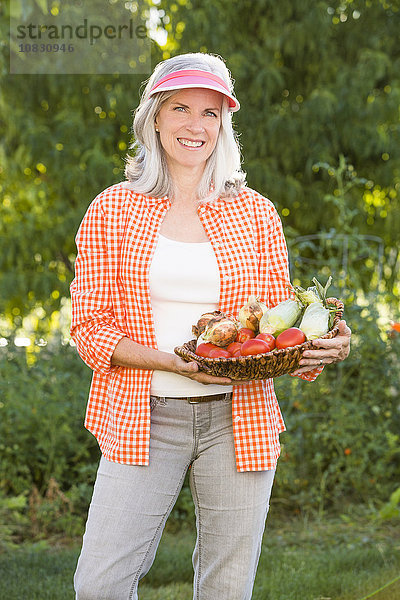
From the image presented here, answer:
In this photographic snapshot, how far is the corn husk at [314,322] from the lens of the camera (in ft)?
7.34

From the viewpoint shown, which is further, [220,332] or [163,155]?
[163,155]

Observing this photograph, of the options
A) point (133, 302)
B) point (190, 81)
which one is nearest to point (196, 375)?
point (133, 302)

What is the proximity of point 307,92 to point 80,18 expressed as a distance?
6.66ft

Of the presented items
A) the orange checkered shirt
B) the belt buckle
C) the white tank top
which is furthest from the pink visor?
the belt buckle

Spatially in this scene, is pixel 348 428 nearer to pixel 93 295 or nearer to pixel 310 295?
pixel 310 295

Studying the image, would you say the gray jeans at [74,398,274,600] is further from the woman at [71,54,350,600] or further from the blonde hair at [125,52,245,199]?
the blonde hair at [125,52,245,199]

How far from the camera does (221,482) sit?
2289 millimetres

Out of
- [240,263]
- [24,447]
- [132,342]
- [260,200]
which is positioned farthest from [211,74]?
[24,447]

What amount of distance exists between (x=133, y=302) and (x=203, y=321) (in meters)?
0.23

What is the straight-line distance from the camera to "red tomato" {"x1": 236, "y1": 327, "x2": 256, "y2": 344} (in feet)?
7.32

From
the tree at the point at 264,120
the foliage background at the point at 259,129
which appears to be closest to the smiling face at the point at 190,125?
the foliage background at the point at 259,129

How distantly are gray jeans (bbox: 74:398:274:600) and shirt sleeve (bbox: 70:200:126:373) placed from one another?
25 cm
